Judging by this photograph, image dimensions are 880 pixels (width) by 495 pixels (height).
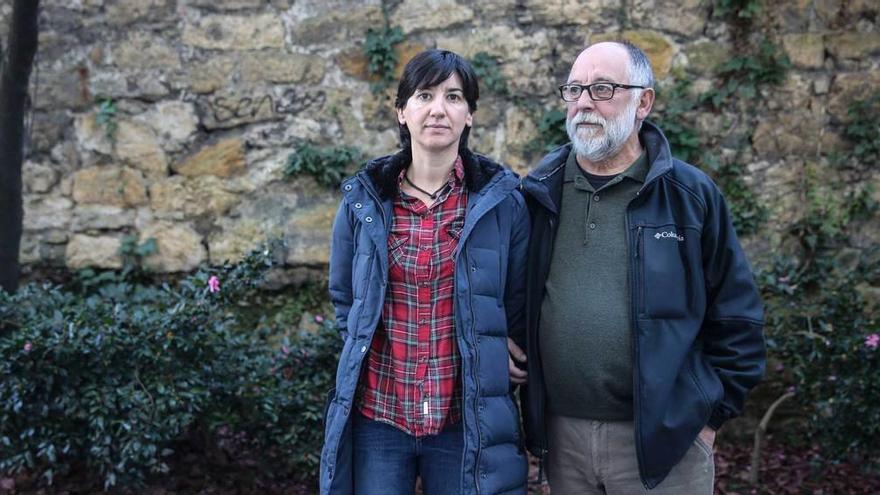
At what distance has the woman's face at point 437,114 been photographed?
2365 mm

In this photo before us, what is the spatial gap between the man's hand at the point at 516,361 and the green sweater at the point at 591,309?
0.39 feet

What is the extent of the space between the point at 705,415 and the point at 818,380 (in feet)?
5.65

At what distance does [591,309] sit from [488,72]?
243cm

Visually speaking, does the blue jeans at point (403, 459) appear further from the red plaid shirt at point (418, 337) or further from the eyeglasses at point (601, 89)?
the eyeglasses at point (601, 89)

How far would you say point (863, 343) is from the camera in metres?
3.57

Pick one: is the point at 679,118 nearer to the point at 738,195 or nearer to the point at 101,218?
the point at 738,195

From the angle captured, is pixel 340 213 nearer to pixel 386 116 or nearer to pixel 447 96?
pixel 447 96

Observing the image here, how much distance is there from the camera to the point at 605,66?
2.42 metres

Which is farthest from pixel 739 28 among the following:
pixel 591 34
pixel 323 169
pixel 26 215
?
pixel 26 215

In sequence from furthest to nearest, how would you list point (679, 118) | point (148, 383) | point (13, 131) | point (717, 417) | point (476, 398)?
point (679, 118) → point (13, 131) → point (148, 383) → point (717, 417) → point (476, 398)

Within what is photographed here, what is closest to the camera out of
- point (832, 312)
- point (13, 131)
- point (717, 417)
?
point (717, 417)

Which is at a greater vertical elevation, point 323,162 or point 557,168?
point 557,168

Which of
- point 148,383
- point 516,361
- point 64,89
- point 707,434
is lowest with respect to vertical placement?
point 148,383

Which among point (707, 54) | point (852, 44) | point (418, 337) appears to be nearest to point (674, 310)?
point (418, 337)
